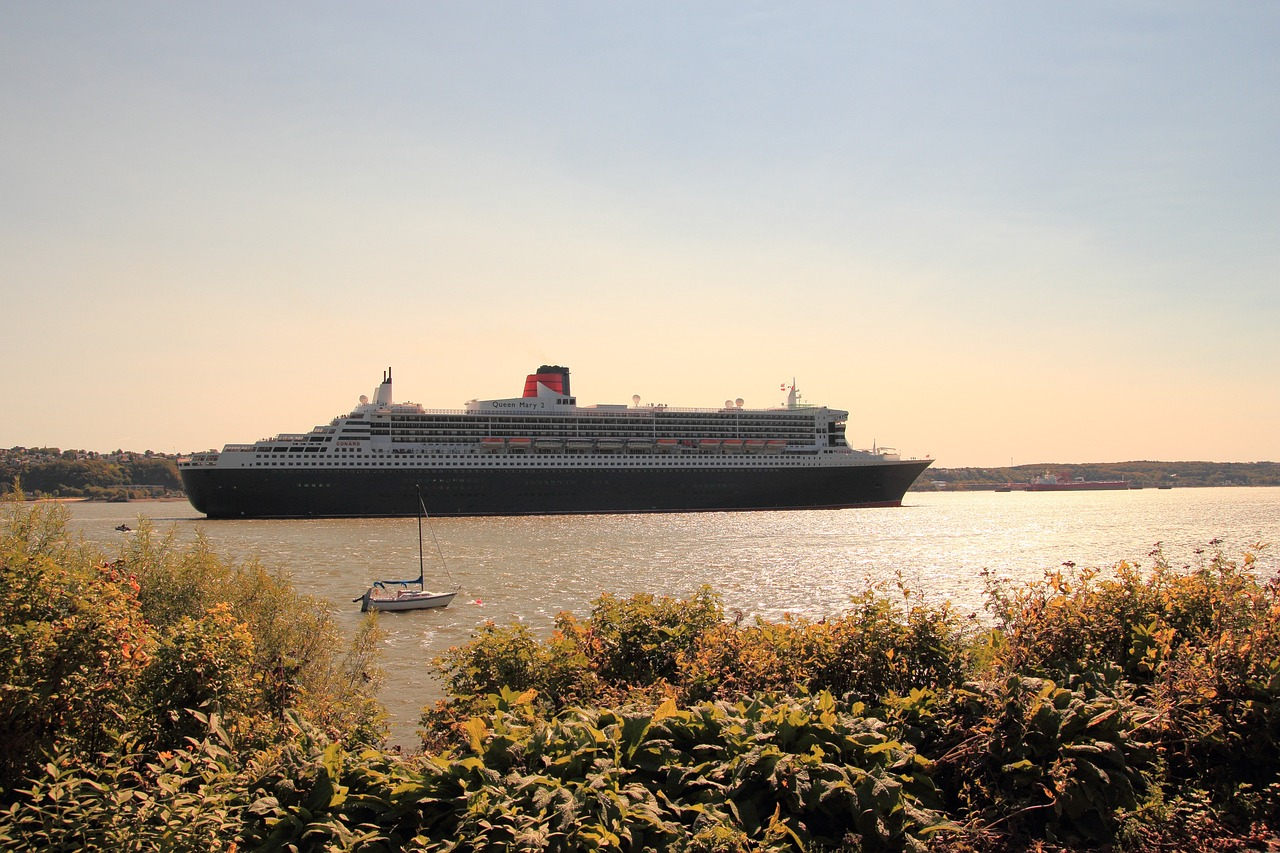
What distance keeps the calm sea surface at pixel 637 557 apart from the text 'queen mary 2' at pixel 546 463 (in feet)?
Result: 8.61

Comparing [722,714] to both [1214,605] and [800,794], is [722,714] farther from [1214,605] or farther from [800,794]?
[1214,605]

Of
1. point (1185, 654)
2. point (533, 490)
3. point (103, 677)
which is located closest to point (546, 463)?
point (533, 490)

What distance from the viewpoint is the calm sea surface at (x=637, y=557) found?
22537mm

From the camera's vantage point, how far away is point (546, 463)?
64.6 meters

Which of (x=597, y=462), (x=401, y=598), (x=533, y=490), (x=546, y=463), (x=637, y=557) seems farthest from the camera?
(x=597, y=462)

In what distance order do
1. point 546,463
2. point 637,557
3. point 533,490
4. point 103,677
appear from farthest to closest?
point 546,463 → point 533,490 → point 637,557 → point 103,677

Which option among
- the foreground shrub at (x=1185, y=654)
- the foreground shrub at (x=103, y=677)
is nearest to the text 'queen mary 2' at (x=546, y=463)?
the foreground shrub at (x=103, y=677)

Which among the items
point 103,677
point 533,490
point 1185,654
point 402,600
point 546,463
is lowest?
point 402,600

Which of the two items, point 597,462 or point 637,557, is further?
point 597,462

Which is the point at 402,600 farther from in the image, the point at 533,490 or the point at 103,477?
the point at 103,477

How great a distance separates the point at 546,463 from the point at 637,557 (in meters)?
29.7

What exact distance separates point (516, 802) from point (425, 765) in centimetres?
89

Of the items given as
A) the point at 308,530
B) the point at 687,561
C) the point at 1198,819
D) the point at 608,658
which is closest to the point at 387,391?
the point at 308,530

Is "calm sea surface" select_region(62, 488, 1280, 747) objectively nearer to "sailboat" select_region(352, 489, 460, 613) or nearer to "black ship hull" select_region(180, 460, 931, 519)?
"sailboat" select_region(352, 489, 460, 613)
